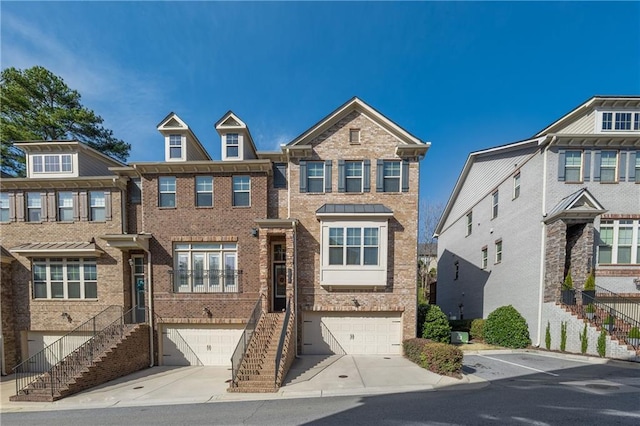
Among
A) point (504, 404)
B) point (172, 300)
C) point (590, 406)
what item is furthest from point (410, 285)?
point (172, 300)

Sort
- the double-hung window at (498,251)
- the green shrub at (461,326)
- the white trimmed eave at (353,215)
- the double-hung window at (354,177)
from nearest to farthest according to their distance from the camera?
the white trimmed eave at (353,215), the double-hung window at (354,177), the green shrub at (461,326), the double-hung window at (498,251)

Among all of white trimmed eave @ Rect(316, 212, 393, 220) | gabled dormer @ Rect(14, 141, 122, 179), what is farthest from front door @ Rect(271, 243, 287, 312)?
gabled dormer @ Rect(14, 141, 122, 179)

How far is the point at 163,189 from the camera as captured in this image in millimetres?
11781

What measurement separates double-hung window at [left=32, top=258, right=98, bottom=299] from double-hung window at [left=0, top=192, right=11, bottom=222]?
8.18 feet

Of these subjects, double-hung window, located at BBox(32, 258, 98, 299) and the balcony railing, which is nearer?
the balcony railing

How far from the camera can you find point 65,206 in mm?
12055

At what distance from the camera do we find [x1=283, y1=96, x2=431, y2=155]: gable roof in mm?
11594

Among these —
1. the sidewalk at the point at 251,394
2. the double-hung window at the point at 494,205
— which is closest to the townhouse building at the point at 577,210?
the double-hung window at the point at 494,205

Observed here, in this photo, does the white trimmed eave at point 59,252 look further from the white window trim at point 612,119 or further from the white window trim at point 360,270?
the white window trim at point 612,119

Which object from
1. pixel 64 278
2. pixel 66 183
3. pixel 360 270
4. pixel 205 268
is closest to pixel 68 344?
pixel 64 278

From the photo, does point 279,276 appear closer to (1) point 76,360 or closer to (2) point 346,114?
(1) point 76,360

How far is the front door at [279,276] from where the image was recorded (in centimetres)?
1200

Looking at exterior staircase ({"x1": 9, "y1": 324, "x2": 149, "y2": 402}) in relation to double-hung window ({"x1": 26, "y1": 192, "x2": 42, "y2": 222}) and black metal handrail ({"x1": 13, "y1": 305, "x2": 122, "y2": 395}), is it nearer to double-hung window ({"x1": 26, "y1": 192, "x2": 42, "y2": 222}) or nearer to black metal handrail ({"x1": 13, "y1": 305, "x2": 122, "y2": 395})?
black metal handrail ({"x1": 13, "y1": 305, "x2": 122, "y2": 395})

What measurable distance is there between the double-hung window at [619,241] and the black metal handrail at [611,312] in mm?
1586
